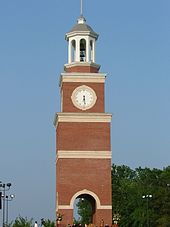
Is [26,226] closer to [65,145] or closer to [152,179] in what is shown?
[65,145]

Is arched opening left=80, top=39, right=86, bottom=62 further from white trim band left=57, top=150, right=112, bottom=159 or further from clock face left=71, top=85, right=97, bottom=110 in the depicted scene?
white trim band left=57, top=150, right=112, bottom=159

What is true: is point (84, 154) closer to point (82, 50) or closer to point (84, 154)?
point (84, 154)

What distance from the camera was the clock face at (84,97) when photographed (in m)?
57.0

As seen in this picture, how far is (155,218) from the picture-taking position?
279 ft

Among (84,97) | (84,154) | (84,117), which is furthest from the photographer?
(84,97)

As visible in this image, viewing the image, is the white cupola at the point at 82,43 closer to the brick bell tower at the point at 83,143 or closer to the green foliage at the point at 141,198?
the brick bell tower at the point at 83,143

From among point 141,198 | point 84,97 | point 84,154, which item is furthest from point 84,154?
point 141,198

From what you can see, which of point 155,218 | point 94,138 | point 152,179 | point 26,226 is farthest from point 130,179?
point 94,138

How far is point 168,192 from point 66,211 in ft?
95.6

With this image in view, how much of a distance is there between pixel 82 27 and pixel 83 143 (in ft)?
34.2

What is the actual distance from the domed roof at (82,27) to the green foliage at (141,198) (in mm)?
27687

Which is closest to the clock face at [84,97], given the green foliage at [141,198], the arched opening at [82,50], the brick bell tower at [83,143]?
the brick bell tower at [83,143]

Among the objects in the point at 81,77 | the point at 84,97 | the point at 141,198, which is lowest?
the point at 141,198

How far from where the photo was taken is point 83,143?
2200 inches
